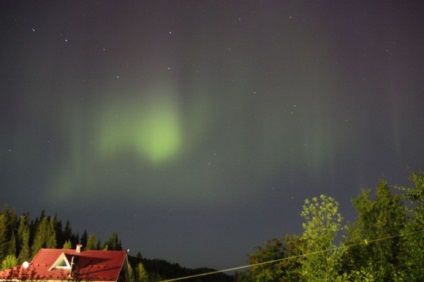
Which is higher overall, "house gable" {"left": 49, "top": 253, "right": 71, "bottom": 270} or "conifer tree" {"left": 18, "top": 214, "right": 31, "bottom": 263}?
"conifer tree" {"left": 18, "top": 214, "right": 31, "bottom": 263}

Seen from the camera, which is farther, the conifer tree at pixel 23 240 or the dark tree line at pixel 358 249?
the conifer tree at pixel 23 240

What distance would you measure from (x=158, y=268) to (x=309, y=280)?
495ft

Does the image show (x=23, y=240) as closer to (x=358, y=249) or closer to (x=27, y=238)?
(x=27, y=238)

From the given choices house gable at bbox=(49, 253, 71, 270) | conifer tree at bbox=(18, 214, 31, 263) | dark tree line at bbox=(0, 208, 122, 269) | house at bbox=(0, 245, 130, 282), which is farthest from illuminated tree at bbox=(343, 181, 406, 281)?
conifer tree at bbox=(18, 214, 31, 263)

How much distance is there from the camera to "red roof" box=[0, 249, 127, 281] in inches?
1475

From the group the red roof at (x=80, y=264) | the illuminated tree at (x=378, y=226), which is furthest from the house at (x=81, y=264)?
the illuminated tree at (x=378, y=226)

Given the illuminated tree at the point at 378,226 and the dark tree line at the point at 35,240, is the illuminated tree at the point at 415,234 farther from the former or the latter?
the dark tree line at the point at 35,240

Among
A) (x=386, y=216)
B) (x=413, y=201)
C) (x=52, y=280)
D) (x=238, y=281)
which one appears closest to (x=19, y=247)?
(x=52, y=280)

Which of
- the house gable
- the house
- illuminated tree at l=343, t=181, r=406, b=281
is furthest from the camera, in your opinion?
the house gable

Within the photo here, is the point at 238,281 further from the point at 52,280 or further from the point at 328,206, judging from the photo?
the point at 52,280

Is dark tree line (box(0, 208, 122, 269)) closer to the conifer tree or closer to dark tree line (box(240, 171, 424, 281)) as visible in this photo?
the conifer tree

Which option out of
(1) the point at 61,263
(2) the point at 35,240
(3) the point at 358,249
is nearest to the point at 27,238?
(2) the point at 35,240

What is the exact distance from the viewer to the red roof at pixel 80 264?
123ft

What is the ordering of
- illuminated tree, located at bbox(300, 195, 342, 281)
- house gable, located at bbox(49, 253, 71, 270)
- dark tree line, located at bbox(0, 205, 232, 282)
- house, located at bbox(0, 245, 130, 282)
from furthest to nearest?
dark tree line, located at bbox(0, 205, 232, 282)
house gable, located at bbox(49, 253, 71, 270)
house, located at bbox(0, 245, 130, 282)
illuminated tree, located at bbox(300, 195, 342, 281)
